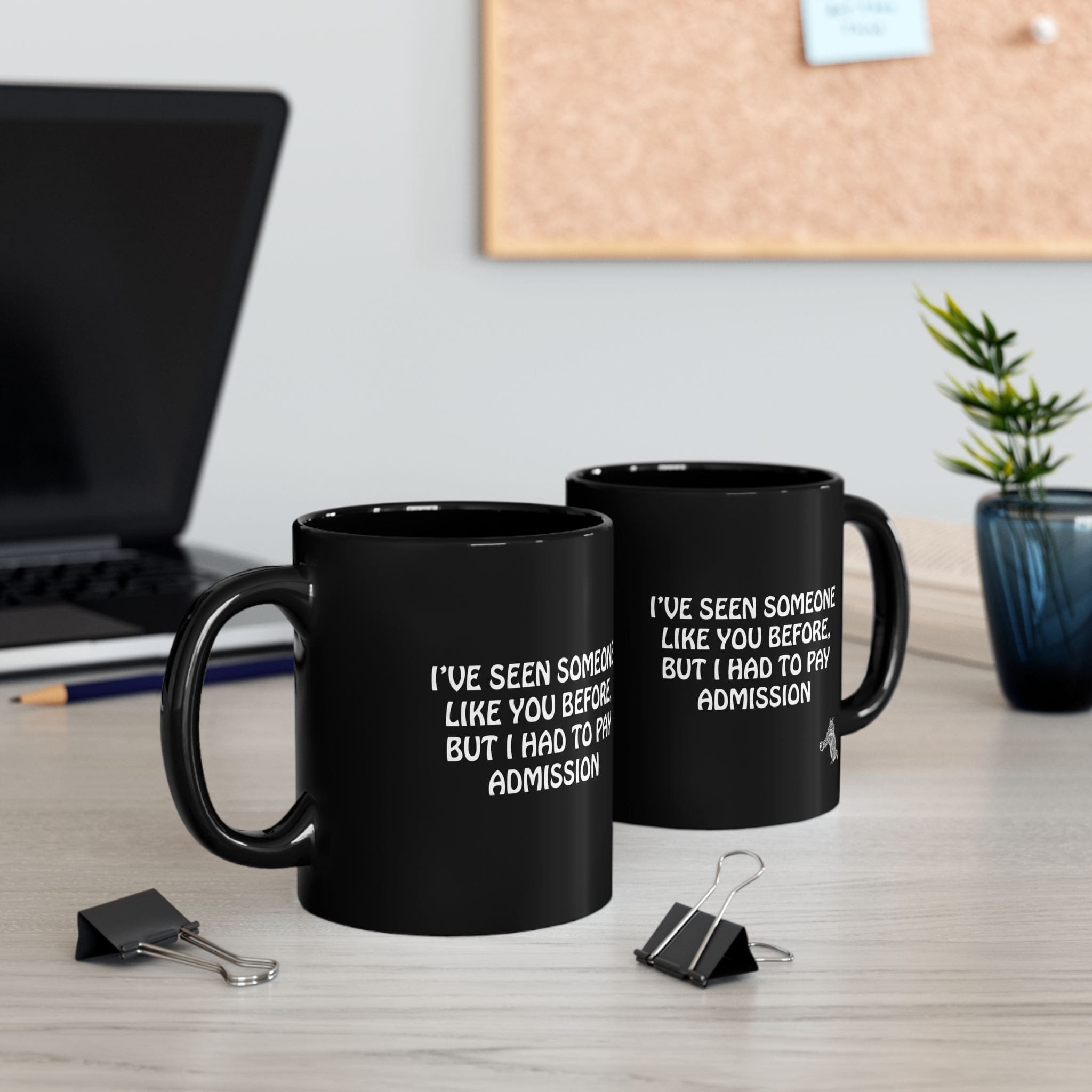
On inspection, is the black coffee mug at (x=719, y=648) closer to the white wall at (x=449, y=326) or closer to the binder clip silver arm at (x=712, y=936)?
the binder clip silver arm at (x=712, y=936)

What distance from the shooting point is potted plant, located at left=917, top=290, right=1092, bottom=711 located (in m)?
0.66

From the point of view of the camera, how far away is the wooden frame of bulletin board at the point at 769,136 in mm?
1607

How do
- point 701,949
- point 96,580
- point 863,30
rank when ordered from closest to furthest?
point 701,949 → point 96,580 → point 863,30

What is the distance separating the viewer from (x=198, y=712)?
389 millimetres

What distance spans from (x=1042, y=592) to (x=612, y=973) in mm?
367

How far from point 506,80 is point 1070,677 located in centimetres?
112

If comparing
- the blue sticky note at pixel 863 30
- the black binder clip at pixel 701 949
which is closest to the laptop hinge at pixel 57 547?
the black binder clip at pixel 701 949

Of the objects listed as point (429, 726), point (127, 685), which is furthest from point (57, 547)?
point (429, 726)

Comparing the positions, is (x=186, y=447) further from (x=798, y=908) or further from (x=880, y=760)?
(x=798, y=908)

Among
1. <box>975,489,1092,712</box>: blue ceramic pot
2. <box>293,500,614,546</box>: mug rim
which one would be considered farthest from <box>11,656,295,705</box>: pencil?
<box>975,489,1092,712</box>: blue ceramic pot

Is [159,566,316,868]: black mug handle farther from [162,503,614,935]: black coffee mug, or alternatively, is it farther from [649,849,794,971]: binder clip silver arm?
[649,849,794,971]: binder clip silver arm

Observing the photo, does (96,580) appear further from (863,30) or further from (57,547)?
(863,30)

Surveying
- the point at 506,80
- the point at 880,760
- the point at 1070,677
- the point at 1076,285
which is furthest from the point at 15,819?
the point at 1076,285

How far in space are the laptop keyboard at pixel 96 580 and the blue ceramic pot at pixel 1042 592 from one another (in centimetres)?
43
